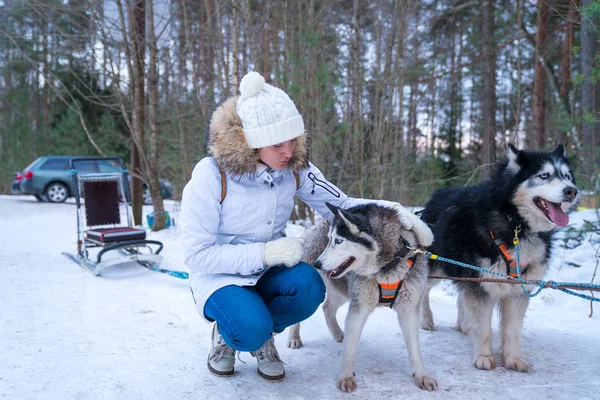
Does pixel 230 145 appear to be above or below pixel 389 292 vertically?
above

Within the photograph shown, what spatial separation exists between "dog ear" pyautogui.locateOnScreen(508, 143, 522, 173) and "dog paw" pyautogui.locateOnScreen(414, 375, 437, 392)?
3.96 feet

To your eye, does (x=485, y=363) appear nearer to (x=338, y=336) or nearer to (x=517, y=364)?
(x=517, y=364)

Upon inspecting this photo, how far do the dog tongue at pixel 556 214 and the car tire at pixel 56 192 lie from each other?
45.4 feet

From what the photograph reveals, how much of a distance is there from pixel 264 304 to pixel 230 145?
83 cm

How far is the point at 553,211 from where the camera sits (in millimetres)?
2424

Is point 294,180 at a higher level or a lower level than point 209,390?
higher

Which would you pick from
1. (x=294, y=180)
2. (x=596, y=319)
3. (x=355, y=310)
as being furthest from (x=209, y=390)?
(x=596, y=319)

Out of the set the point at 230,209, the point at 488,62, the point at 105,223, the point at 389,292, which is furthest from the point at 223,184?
the point at 488,62

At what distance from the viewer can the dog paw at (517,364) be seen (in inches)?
103

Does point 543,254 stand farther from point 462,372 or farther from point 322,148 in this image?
point 322,148

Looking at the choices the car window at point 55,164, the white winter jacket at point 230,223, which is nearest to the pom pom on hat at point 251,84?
the white winter jacket at point 230,223

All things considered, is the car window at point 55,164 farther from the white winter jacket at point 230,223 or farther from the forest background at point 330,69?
the white winter jacket at point 230,223

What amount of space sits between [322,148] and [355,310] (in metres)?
5.08

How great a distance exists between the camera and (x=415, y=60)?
896cm
